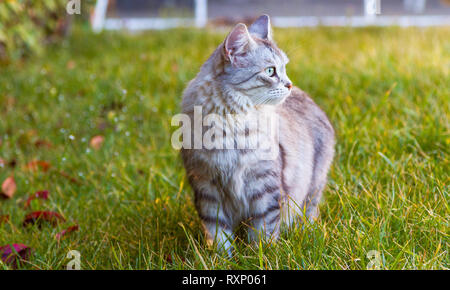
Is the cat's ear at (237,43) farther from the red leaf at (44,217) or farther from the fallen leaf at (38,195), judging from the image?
the fallen leaf at (38,195)

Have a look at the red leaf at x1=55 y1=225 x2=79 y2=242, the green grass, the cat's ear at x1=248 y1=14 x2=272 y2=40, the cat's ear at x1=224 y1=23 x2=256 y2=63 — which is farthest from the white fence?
the cat's ear at x1=224 y1=23 x2=256 y2=63

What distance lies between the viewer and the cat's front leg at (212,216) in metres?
1.92

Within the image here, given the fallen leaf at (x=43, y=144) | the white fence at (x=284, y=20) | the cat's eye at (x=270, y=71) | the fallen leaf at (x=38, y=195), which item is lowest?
the fallen leaf at (x=38, y=195)

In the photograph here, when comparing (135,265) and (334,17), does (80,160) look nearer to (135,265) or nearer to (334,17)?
(135,265)

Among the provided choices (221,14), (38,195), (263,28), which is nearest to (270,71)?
(263,28)

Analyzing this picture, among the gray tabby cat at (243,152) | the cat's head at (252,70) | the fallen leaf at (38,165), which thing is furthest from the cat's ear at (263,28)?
the fallen leaf at (38,165)

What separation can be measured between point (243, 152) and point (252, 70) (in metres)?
0.31

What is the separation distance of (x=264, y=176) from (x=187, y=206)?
57 cm

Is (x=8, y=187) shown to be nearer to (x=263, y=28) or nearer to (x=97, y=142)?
(x=97, y=142)

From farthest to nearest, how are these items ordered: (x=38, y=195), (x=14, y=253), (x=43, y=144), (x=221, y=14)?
(x=221, y=14), (x=43, y=144), (x=38, y=195), (x=14, y=253)

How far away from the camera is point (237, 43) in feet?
6.08

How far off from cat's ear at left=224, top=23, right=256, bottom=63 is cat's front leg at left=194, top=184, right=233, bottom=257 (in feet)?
1.64

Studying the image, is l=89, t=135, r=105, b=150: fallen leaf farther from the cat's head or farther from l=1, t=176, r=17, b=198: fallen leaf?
the cat's head
